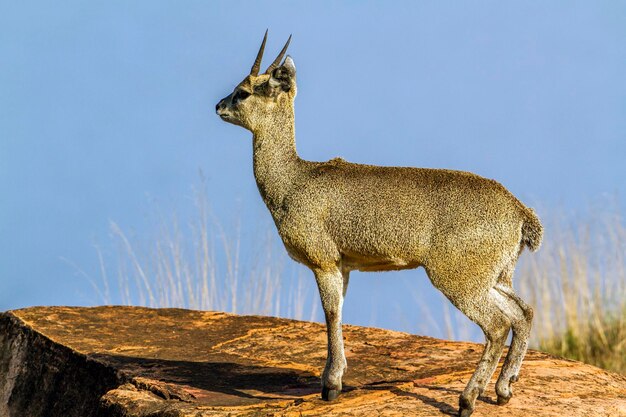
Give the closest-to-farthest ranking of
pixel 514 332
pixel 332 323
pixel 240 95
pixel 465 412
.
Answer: pixel 465 412 < pixel 514 332 < pixel 332 323 < pixel 240 95

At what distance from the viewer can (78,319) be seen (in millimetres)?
9141

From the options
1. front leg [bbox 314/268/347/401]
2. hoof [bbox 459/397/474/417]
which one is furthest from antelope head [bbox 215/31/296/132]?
hoof [bbox 459/397/474/417]

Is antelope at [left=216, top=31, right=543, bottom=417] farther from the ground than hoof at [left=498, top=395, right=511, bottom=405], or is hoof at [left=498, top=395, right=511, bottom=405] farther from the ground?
antelope at [left=216, top=31, right=543, bottom=417]

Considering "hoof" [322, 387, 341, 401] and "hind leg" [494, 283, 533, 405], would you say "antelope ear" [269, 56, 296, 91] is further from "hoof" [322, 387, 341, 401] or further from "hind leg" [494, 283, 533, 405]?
"hoof" [322, 387, 341, 401]

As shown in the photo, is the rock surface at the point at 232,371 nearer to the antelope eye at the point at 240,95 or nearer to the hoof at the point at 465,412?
the hoof at the point at 465,412

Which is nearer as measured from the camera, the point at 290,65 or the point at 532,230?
the point at 532,230

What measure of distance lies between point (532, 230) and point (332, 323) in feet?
4.49

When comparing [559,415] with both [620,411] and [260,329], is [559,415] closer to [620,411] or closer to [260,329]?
[620,411]

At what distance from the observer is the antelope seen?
5.88 m

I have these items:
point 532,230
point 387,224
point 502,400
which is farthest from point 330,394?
point 532,230

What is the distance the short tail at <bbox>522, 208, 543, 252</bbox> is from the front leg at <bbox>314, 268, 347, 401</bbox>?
1.18 meters

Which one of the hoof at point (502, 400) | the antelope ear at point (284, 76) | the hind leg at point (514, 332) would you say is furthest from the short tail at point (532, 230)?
the antelope ear at point (284, 76)

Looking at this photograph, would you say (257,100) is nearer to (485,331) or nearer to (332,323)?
(332,323)

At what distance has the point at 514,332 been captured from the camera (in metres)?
6.14
